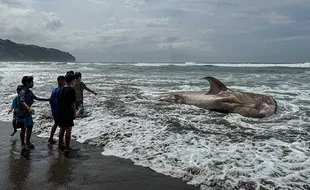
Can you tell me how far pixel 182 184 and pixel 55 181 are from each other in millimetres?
1871

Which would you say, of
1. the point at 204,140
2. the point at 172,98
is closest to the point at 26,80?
the point at 204,140

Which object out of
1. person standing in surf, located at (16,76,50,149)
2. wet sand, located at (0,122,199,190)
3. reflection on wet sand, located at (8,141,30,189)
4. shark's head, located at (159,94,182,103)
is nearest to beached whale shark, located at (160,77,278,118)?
shark's head, located at (159,94,182,103)

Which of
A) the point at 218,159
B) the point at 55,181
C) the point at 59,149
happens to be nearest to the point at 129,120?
the point at 59,149

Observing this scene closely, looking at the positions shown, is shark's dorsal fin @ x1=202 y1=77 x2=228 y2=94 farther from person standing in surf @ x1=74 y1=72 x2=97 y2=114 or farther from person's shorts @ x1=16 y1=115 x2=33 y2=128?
person's shorts @ x1=16 y1=115 x2=33 y2=128

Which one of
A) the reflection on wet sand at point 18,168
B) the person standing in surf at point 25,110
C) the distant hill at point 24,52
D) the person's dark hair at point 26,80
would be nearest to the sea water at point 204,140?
the person standing in surf at point 25,110

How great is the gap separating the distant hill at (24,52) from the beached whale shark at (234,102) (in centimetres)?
13624

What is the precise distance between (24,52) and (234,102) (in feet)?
493

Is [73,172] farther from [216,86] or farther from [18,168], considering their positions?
[216,86]

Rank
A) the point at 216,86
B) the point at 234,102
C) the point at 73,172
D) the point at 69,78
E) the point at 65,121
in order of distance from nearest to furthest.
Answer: the point at 73,172
the point at 69,78
the point at 65,121
the point at 234,102
the point at 216,86

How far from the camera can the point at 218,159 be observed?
18.8 ft

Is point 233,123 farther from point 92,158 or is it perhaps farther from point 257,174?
point 92,158

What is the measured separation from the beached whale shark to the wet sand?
17.0 feet

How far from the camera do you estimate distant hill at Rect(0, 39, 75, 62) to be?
5392 inches

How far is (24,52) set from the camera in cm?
14612
